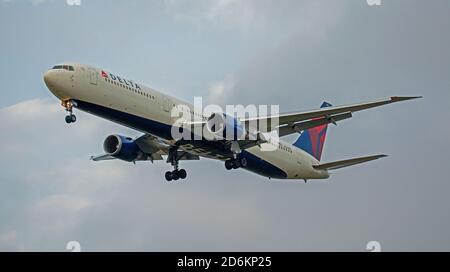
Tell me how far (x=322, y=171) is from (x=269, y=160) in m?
5.16

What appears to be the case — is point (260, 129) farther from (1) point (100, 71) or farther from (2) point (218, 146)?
(1) point (100, 71)

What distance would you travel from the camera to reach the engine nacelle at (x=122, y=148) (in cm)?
4884

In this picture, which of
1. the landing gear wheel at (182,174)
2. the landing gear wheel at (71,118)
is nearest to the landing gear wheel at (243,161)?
→ the landing gear wheel at (182,174)

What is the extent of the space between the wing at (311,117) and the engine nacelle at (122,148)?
7283 mm

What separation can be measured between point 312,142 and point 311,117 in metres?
12.6

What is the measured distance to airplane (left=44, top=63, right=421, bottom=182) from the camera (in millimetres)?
41031

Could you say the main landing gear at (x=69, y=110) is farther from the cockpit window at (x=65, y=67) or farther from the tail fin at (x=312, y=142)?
the tail fin at (x=312, y=142)

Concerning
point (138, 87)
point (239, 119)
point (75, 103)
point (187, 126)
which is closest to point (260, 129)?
point (239, 119)

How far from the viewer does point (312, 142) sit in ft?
189

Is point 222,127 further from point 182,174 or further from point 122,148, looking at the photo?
point 122,148

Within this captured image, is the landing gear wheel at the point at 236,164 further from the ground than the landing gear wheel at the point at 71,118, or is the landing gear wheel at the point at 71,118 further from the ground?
the landing gear wheel at the point at 236,164

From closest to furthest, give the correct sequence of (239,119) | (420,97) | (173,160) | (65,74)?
1. (420,97)
2. (65,74)
3. (239,119)
4. (173,160)

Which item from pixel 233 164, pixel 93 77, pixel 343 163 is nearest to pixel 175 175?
pixel 233 164

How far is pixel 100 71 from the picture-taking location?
42.0m
